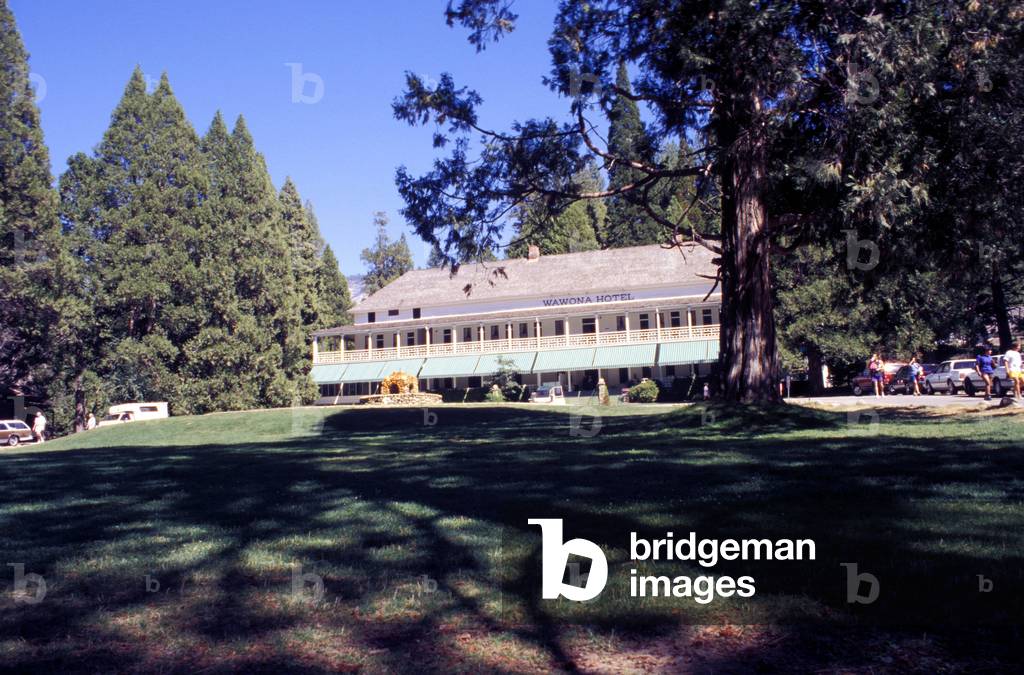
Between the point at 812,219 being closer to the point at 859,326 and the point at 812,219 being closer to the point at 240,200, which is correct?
the point at 859,326

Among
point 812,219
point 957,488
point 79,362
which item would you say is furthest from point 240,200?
point 957,488

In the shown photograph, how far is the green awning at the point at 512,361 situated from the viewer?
175 ft

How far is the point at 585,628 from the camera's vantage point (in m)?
4.99

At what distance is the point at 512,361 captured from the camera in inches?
2095

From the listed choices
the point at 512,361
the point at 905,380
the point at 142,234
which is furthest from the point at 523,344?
the point at 142,234

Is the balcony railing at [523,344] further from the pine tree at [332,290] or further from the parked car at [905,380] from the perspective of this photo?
the pine tree at [332,290]

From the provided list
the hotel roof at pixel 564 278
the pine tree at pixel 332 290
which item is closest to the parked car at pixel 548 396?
the hotel roof at pixel 564 278

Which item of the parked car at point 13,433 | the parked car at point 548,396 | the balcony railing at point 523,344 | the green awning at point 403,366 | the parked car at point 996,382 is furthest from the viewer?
the green awning at point 403,366

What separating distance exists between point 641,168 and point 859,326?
29722mm

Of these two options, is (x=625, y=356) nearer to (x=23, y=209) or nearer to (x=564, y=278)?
(x=564, y=278)

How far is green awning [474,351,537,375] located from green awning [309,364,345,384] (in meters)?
10.1

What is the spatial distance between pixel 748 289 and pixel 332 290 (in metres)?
61.0
